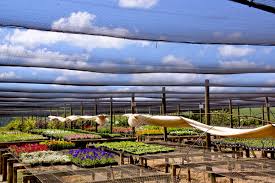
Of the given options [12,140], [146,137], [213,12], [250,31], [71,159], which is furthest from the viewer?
[146,137]

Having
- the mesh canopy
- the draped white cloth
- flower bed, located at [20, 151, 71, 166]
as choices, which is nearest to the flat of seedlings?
flower bed, located at [20, 151, 71, 166]

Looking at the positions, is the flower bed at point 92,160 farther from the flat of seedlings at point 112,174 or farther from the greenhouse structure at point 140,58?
the flat of seedlings at point 112,174

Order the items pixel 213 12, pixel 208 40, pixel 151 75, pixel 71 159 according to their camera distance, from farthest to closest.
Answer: pixel 151 75 < pixel 71 159 < pixel 208 40 < pixel 213 12

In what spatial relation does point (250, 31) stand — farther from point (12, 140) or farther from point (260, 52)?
point (12, 140)

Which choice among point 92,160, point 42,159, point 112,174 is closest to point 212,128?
point 112,174

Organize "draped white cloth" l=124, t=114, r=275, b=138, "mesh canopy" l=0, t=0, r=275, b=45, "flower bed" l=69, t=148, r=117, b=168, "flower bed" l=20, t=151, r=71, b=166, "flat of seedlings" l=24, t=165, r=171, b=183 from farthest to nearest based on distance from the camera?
"flower bed" l=20, t=151, r=71, b=166
"flower bed" l=69, t=148, r=117, b=168
"flat of seedlings" l=24, t=165, r=171, b=183
"mesh canopy" l=0, t=0, r=275, b=45
"draped white cloth" l=124, t=114, r=275, b=138

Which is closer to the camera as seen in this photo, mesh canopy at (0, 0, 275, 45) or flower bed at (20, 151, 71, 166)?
mesh canopy at (0, 0, 275, 45)

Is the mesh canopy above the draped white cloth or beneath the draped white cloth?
above

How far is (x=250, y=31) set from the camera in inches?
250

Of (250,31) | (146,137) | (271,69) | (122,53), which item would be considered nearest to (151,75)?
(122,53)

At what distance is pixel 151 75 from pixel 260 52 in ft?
12.0

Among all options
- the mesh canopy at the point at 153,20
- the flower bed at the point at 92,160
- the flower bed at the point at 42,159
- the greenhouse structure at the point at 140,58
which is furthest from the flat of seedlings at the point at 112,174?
the mesh canopy at the point at 153,20

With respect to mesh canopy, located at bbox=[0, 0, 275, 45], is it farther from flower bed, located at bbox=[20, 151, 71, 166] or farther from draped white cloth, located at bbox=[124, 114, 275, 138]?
flower bed, located at bbox=[20, 151, 71, 166]

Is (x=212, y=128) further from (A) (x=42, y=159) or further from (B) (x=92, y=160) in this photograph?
(A) (x=42, y=159)
